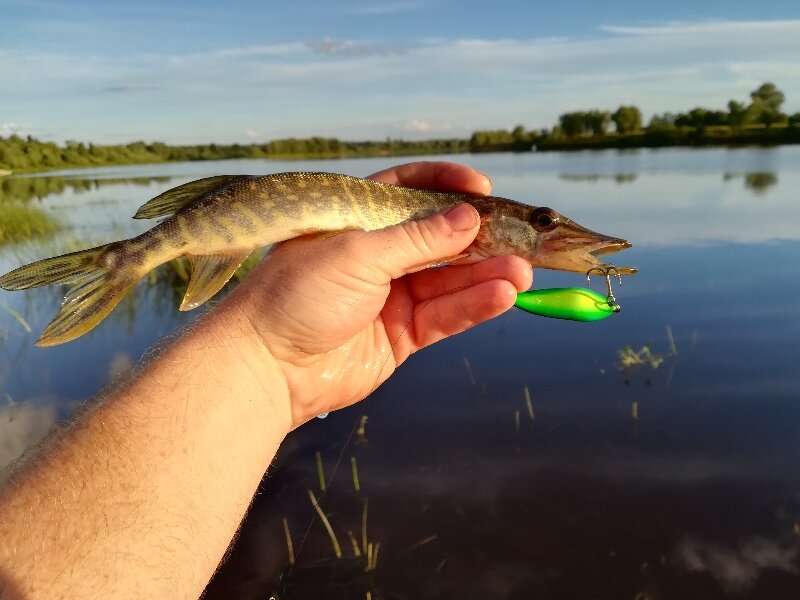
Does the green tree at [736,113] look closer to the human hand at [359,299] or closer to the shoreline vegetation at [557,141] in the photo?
the shoreline vegetation at [557,141]

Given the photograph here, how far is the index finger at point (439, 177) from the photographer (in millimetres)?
3260

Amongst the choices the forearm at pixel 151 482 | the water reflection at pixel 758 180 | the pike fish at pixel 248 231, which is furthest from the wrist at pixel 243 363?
the water reflection at pixel 758 180

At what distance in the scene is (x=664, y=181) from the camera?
21188mm

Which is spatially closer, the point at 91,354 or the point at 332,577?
the point at 332,577

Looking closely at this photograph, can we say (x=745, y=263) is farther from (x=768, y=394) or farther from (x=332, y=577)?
(x=332, y=577)

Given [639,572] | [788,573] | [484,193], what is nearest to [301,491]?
[639,572]

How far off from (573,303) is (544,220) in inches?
16.6

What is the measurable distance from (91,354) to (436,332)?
5.60 metres

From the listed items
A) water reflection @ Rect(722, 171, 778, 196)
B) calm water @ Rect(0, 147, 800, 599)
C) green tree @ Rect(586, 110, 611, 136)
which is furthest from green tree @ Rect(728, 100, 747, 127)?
calm water @ Rect(0, 147, 800, 599)

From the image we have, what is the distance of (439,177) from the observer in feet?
11.0

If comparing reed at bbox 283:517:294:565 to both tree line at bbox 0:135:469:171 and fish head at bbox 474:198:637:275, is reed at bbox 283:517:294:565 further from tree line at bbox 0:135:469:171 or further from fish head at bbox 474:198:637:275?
tree line at bbox 0:135:469:171

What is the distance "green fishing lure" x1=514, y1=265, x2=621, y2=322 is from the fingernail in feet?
1.45

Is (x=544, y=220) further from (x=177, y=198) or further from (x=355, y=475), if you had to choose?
(x=355, y=475)

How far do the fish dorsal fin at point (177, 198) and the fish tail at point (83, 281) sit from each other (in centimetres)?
21
